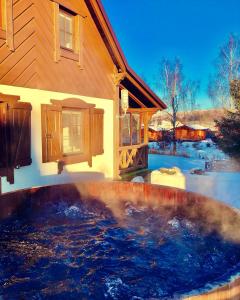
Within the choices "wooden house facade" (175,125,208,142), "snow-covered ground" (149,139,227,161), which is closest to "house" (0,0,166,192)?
"snow-covered ground" (149,139,227,161)

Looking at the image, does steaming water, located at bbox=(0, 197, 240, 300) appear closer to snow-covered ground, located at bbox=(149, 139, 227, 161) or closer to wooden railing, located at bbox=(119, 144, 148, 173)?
wooden railing, located at bbox=(119, 144, 148, 173)

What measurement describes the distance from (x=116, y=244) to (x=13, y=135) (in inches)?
119

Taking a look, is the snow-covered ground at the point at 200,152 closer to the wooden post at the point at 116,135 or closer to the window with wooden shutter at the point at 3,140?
the wooden post at the point at 116,135

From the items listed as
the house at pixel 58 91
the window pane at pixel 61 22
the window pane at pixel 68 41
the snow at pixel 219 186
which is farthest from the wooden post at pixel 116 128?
the snow at pixel 219 186

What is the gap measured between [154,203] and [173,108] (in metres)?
18.2

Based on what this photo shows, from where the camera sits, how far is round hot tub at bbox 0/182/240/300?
2.37 meters

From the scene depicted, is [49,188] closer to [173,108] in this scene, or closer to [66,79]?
[66,79]

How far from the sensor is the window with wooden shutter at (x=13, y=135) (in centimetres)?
486

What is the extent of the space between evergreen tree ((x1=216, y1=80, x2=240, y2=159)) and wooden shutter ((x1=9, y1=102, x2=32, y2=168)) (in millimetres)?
7947

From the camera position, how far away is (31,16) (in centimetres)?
538

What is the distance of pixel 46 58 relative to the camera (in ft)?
18.9

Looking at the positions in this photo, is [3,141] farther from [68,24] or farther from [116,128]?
[116,128]

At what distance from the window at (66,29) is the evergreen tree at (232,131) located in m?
7.05

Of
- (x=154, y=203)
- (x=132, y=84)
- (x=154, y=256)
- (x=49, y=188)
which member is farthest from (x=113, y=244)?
(x=132, y=84)
